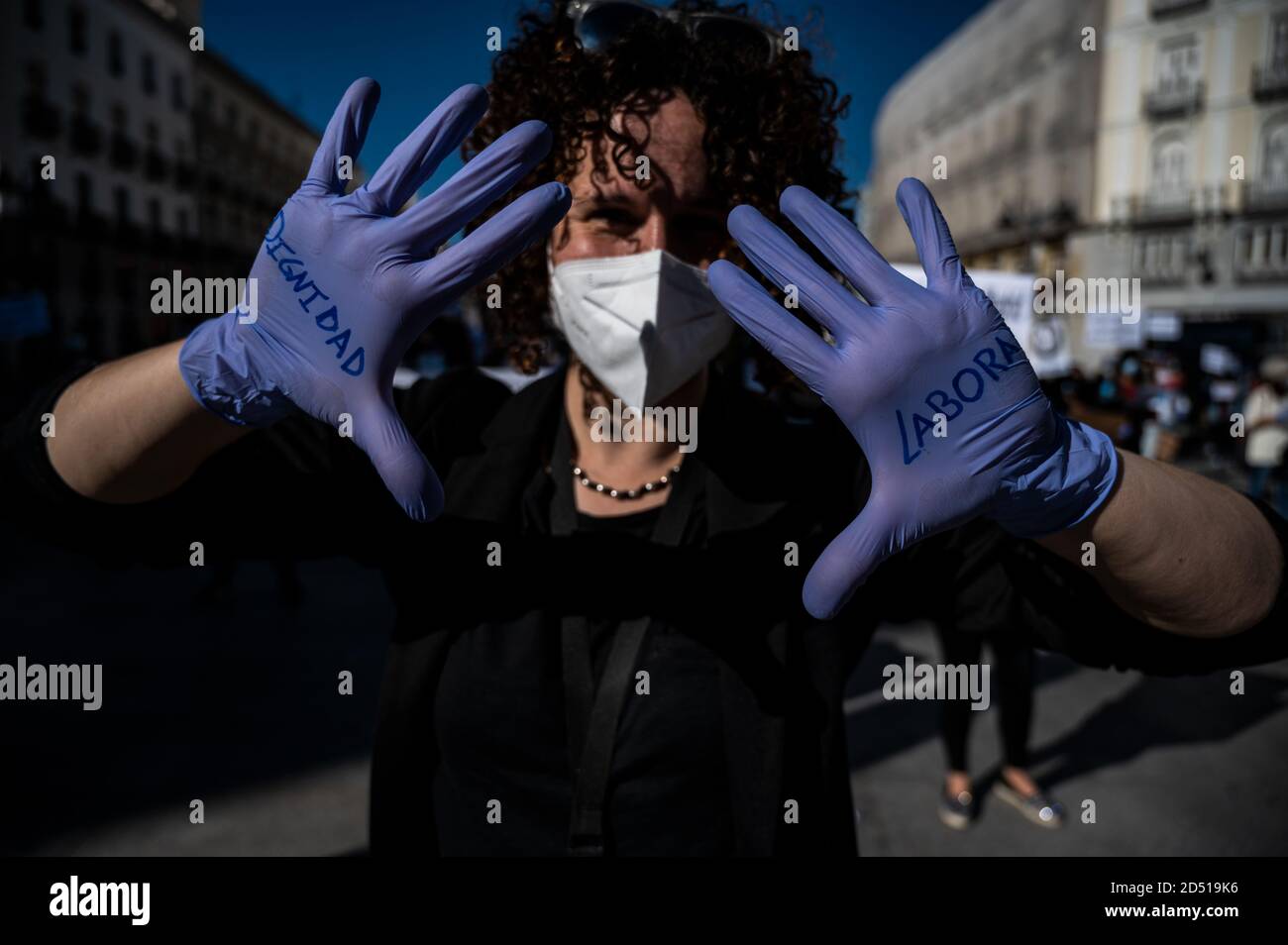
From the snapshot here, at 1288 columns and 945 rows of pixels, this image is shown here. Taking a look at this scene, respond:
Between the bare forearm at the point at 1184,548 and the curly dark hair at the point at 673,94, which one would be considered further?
the curly dark hair at the point at 673,94

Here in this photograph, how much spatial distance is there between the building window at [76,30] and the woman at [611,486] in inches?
1222

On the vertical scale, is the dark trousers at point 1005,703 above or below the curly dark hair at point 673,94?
below

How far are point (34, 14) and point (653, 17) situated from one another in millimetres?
30343

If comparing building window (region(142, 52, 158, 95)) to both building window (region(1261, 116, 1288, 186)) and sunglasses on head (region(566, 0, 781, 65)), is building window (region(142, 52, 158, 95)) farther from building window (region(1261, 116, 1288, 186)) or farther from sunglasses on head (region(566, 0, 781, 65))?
building window (region(1261, 116, 1288, 186))

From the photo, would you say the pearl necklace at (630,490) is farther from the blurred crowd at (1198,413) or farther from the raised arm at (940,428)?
the blurred crowd at (1198,413)

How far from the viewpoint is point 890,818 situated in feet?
11.1

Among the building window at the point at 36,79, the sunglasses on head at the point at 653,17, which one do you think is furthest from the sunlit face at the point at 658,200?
the building window at the point at 36,79

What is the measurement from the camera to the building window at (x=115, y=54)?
25703 mm

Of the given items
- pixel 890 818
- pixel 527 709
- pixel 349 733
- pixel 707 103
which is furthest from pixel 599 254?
pixel 349 733

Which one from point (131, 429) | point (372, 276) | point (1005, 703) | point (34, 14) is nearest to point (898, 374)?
point (372, 276)

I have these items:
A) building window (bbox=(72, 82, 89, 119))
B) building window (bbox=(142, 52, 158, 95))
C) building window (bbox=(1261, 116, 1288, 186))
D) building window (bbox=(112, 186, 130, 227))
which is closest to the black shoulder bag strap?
building window (bbox=(1261, 116, 1288, 186))
